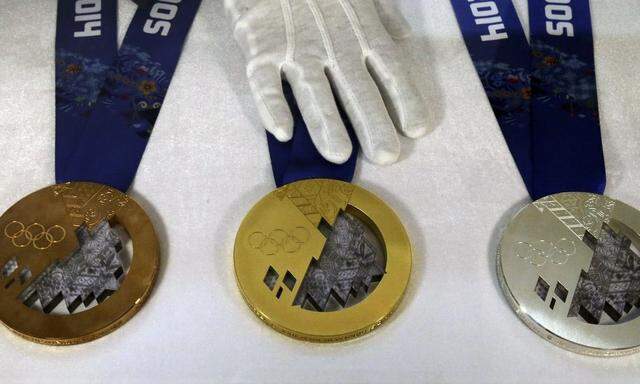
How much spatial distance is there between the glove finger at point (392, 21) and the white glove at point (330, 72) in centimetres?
2

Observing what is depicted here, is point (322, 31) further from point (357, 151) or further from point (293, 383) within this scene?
point (293, 383)

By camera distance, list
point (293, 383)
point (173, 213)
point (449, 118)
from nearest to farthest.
A: point (293, 383), point (173, 213), point (449, 118)

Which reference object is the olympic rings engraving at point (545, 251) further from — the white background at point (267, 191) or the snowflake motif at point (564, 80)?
the snowflake motif at point (564, 80)

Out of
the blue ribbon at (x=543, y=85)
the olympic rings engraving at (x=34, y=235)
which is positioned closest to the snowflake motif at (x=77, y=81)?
the olympic rings engraving at (x=34, y=235)

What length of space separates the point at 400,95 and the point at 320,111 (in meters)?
0.14

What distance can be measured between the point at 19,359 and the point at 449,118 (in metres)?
0.75

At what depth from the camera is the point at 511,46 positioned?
114 centimetres

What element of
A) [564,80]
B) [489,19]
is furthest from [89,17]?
[564,80]

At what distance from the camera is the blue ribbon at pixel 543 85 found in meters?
0.99

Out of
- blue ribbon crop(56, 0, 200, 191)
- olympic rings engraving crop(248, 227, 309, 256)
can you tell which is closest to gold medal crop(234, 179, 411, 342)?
olympic rings engraving crop(248, 227, 309, 256)

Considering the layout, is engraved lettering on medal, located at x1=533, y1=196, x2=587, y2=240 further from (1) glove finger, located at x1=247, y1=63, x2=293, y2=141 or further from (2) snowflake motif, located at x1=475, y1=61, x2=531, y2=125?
(1) glove finger, located at x1=247, y1=63, x2=293, y2=141

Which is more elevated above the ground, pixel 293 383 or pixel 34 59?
pixel 34 59

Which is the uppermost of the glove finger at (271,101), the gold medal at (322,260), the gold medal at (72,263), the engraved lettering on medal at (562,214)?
the glove finger at (271,101)

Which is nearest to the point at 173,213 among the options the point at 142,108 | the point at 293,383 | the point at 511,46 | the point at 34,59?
the point at 142,108
